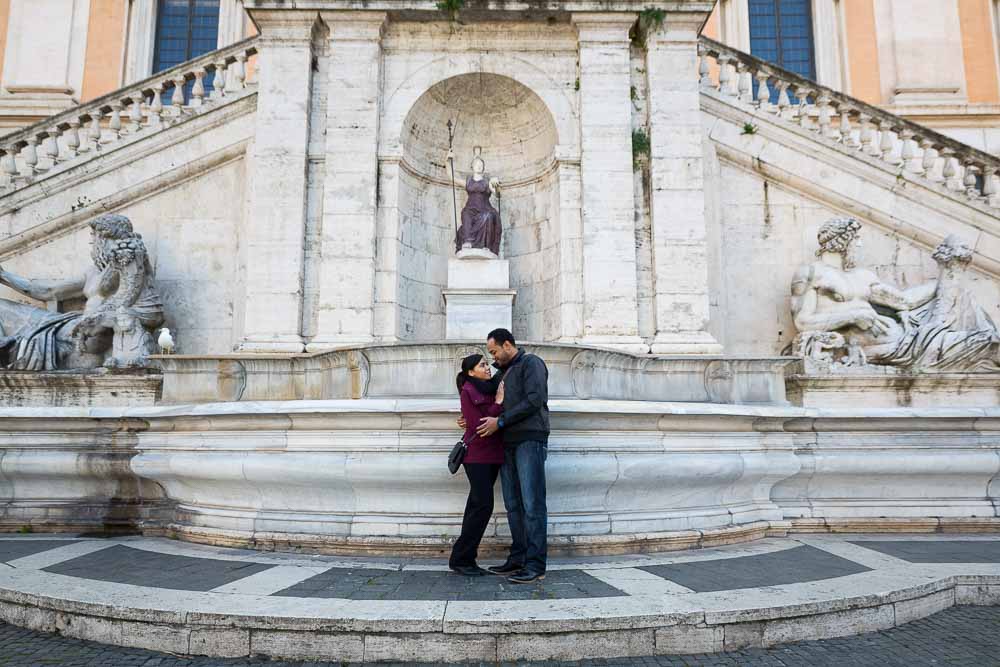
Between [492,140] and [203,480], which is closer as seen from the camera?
[203,480]

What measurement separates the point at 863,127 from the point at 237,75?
1003cm

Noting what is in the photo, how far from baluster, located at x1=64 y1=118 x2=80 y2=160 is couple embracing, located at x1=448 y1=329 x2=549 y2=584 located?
9.15m

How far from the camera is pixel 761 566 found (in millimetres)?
5371

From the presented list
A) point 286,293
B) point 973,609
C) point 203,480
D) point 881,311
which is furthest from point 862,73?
point 203,480

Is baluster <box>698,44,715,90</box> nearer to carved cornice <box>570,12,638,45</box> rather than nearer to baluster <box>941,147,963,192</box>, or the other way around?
carved cornice <box>570,12,638,45</box>

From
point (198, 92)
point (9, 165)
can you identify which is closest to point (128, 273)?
point (9, 165)

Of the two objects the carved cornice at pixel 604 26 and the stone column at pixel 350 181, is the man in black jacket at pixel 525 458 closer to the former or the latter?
the stone column at pixel 350 181

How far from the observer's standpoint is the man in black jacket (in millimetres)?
4914

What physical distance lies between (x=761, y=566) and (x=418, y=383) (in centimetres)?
333

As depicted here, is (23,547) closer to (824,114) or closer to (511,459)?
(511,459)

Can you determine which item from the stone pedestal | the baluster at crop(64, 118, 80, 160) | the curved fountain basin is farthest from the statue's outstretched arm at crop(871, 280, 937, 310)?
the baluster at crop(64, 118, 80, 160)

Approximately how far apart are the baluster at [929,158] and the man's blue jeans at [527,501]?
367 inches

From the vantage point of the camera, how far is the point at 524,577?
478cm

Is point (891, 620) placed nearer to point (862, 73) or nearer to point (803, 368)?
point (803, 368)
